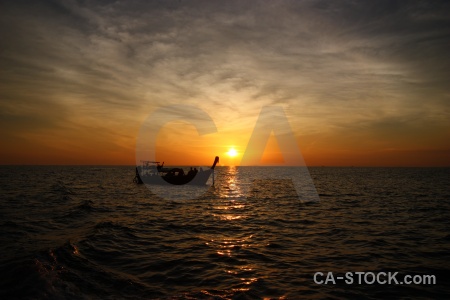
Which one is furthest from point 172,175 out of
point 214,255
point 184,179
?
point 214,255

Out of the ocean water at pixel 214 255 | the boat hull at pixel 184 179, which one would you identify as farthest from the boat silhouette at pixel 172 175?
the ocean water at pixel 214 255

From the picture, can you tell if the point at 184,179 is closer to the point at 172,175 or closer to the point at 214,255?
the point at 172,175

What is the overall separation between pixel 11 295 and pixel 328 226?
1636cm

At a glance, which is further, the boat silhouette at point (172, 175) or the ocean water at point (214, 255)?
the boat silhouette at point (172, 175)

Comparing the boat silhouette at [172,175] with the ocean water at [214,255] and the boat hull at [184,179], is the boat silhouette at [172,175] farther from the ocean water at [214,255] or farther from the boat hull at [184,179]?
the ocean water at [214,255]

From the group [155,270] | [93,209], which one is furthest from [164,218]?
[155,270]

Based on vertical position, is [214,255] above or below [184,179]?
below

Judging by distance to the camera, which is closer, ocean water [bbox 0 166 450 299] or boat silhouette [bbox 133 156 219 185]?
ocean water [bbox 0 166 450 299]

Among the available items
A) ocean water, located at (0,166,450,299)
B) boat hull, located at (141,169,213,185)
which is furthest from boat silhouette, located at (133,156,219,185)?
ocean water, located at (0,166,450,299)

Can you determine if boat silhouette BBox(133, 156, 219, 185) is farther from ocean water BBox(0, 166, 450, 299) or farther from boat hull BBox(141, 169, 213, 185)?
ocean water BBox(0, 166, 450, 299)

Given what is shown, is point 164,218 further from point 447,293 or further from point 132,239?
point 447,293

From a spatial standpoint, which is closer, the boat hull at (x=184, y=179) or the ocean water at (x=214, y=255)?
the ocean water at (x=214, y=255)

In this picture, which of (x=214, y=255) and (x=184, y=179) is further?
(x=184, y=179)

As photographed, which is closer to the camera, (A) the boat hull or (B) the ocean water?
(B) the ocean water
